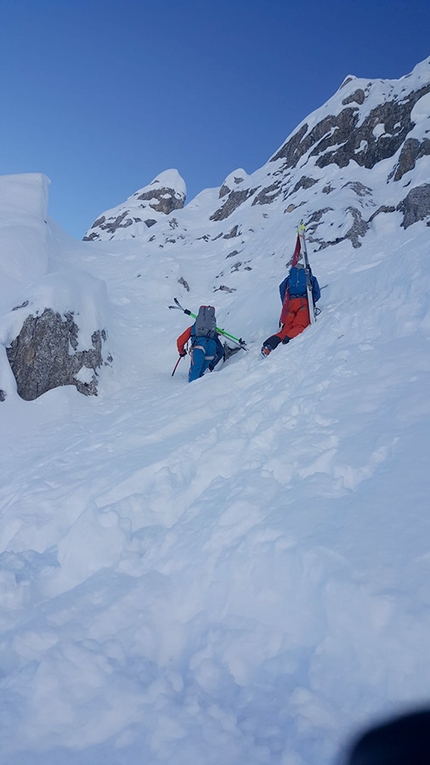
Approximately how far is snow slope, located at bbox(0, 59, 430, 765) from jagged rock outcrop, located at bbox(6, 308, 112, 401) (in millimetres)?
1971

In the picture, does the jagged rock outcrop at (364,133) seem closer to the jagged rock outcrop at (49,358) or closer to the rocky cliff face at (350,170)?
the rocky cliff face at (350,170)

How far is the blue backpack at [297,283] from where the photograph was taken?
8.38m

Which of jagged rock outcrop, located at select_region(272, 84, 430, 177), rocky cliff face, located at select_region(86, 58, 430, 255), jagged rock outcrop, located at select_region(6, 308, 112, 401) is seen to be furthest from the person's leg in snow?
jagged rock outcrop, located at select_region(272, 84, 430, 177)

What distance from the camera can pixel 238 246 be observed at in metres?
23.0

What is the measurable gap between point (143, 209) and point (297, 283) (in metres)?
49.0

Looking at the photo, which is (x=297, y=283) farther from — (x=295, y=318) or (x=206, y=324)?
(x=206, y=324)

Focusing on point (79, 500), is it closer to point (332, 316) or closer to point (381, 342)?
point (381, 342)

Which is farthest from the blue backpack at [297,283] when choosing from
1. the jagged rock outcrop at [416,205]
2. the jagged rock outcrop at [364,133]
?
the jagged rock outcrop at [364,133]

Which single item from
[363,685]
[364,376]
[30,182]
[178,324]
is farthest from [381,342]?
[30,182]

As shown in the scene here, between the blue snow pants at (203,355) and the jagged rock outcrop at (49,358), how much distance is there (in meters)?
2.33

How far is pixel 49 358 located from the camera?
8320 millimetres

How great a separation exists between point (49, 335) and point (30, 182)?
17500 millimetres

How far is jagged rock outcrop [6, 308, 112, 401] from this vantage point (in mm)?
8062

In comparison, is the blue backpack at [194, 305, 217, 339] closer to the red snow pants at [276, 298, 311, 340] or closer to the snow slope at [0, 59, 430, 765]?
the red snow pants at [276, 298, 311, 340]
